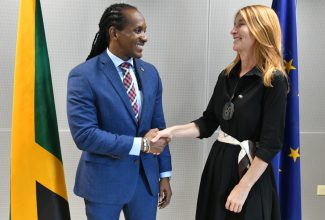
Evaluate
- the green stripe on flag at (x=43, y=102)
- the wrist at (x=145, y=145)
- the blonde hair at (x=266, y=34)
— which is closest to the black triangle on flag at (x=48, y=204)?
the green stripe on flag at (x=43, y=102)

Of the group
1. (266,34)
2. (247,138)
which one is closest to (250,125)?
(247,138)

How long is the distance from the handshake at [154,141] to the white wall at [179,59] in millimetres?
762

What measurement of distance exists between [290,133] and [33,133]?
1.46 meters

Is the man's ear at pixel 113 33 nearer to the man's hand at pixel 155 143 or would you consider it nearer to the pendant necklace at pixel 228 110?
the man's hand at pixel 155 143

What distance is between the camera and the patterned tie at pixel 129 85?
1.47 meters

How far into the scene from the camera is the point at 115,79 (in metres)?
1.43

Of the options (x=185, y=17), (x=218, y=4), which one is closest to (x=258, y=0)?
(x=218, y=4)

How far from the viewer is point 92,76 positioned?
1390mm

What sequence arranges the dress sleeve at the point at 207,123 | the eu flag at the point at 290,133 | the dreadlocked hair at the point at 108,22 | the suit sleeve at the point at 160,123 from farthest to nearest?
the eu flag at the point at 290,133 < the dress sleeve at the point at 207,123 < the suit sleeve at the point at 160,123 < the dreadlocked hair at the point at 108,22

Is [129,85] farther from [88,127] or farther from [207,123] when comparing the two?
[207,123]

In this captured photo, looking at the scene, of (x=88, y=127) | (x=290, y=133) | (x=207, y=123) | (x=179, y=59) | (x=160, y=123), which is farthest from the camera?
(x=179, y=59)

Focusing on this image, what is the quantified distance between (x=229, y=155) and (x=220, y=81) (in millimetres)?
383

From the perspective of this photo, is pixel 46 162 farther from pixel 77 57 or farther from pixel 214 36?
pixel 214 36

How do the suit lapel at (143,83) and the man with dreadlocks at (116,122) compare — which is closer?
the man with dreadlocks at (116,122)
